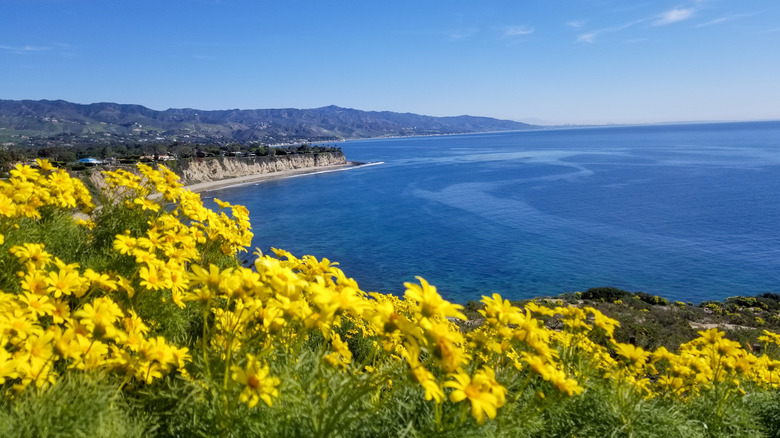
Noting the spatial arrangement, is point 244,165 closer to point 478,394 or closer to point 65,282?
point 65,282

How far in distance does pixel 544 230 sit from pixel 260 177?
80138 mm

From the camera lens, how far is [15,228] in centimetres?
423

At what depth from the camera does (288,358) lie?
2764mm

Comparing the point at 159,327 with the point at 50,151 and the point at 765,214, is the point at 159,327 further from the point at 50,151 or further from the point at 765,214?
the point at 50,151

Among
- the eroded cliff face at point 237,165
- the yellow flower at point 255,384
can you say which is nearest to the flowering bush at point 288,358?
the yellow flower at point 255,384

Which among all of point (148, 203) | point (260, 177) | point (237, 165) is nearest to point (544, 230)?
point (148, 203)

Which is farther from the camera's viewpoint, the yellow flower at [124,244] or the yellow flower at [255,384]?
the yellow flower at [124,244]

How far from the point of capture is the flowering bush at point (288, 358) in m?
2.13

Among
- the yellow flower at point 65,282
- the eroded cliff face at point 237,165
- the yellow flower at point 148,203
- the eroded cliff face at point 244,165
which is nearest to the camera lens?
the yellow flower at point 65,282

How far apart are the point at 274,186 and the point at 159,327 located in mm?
95178

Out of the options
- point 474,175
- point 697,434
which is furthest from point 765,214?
point 697,434

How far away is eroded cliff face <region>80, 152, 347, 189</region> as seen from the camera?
92.3 m

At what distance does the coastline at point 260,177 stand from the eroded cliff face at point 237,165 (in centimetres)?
195

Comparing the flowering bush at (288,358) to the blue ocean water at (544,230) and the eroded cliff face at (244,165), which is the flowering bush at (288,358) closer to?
the blue ocean water at (544,230)
